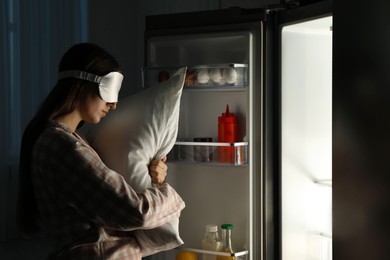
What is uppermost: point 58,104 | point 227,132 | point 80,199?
point 58,104

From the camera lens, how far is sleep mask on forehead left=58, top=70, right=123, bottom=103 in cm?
144

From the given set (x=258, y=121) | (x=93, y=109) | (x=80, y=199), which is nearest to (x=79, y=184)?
(x=80, y=199)

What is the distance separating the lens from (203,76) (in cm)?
217

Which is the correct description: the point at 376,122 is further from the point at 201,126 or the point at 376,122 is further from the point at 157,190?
the point at 201,126

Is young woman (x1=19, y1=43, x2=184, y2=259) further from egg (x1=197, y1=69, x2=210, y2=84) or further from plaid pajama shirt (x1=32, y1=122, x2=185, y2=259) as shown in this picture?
egg (x1=197, y1=69, x2=210, y2=84)

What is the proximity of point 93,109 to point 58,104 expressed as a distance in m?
0.09

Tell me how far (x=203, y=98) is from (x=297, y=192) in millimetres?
546

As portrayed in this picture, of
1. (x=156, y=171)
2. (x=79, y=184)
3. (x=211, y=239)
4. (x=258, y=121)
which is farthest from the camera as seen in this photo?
(x=211, y=239)

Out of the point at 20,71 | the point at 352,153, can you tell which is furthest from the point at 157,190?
the point at 20,71

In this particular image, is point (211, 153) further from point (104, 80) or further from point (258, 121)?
point (104, 80)

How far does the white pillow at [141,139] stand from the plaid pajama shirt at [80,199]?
0.35ft

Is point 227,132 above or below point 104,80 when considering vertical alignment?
below

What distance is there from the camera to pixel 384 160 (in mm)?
1189

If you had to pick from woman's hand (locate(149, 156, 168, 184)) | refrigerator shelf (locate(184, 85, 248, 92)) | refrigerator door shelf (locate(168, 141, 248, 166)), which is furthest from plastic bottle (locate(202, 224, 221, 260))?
woman's hand (locate(149, 156, 168, 184))
